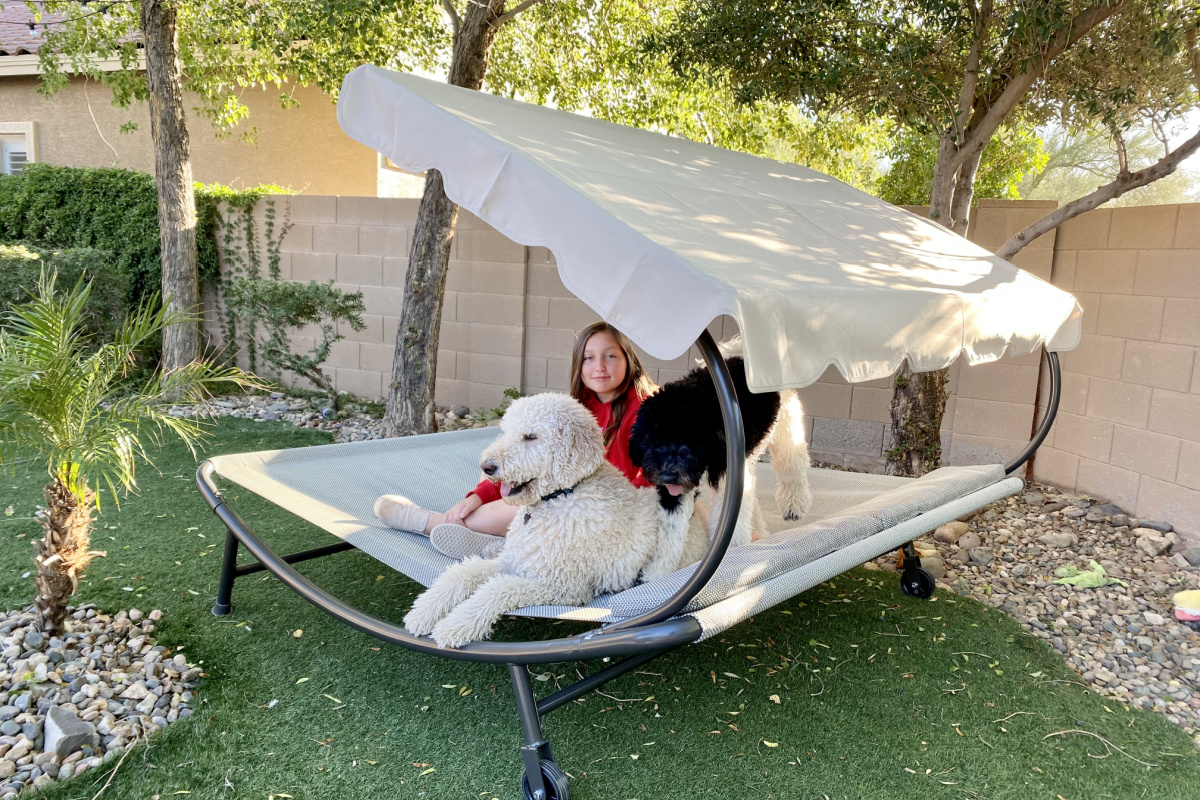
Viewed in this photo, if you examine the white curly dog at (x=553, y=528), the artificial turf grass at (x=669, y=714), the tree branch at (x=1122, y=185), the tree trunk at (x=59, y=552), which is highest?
the tree branch at (x=1122, y=185)

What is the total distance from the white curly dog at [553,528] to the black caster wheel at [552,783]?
1.22 feet

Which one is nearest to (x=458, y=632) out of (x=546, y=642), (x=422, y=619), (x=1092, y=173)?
(x=422, y=619)

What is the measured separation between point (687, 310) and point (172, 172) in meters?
6.05

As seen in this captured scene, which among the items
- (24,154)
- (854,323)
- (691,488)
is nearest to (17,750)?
(691,488)

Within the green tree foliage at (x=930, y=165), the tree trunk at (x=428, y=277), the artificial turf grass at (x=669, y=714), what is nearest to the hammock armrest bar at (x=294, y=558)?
the artificial turf grass at (x=669, y=714)

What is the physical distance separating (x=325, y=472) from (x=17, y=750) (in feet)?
4.81

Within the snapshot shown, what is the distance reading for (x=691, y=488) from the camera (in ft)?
7.23

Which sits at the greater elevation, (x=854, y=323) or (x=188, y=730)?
(x=854, y=323)

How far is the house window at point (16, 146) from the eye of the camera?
9.76 metres

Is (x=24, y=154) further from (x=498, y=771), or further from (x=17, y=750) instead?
(x=498, y=771)

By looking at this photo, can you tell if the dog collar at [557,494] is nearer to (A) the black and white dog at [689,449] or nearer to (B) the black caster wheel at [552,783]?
(A) the black and white dog at [689,449]

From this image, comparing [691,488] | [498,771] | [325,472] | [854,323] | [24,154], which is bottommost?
[498,771]

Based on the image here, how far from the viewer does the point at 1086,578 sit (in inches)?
144

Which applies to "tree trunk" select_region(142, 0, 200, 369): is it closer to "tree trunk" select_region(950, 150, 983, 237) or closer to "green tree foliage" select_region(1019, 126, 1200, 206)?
"tree trunk" select_region(950, 150, 983, 237)
